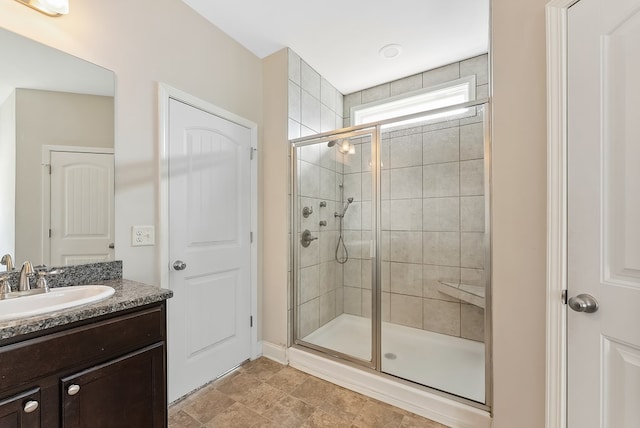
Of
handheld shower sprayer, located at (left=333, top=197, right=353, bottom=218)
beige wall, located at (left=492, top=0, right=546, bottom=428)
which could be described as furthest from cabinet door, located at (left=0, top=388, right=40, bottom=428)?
handheld shower sprayer, located at (left=333, top=197, right=353, bottom=218)

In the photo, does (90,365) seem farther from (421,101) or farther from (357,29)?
(421,101)

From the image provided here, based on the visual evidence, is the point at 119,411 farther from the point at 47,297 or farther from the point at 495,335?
the point at 495,335

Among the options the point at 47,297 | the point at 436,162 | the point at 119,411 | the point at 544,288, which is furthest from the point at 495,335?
the point at 47,297

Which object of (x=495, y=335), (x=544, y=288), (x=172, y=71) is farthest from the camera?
(x=172, y=71)

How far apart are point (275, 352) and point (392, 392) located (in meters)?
1.02

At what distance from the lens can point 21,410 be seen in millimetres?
813

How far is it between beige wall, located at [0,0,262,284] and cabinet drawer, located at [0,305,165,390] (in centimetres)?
56

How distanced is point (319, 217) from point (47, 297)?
186 cm

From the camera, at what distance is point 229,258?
2078mm

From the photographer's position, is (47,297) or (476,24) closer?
(47,297)

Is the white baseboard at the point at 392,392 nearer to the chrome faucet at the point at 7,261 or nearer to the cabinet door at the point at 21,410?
the cabinet door at the point at 21,410

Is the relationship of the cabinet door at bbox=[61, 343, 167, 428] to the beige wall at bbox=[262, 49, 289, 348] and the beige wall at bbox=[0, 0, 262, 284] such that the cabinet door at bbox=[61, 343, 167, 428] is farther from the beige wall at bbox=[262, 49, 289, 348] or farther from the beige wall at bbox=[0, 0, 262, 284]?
the beige wall at bbox=[262, 49, 289, 348]

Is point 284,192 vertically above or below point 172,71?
below

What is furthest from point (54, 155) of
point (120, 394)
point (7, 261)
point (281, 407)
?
point (281, 407)
